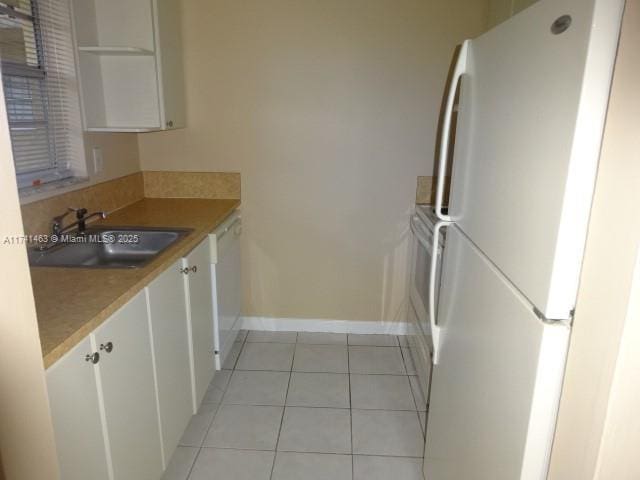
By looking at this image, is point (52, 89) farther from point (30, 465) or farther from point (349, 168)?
point (30, 465)

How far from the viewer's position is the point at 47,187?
6.66 feet

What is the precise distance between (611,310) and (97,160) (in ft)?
7.98

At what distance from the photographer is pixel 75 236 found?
2104mm

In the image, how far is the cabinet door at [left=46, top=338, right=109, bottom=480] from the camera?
3.58ft

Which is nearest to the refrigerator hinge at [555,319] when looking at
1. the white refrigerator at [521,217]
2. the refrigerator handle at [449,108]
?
the white refrigerator at [521,217]

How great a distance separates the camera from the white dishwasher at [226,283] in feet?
7.99

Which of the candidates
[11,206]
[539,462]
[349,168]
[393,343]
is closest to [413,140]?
[349,168]

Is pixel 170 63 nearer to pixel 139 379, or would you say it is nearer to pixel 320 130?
pixel 320 130

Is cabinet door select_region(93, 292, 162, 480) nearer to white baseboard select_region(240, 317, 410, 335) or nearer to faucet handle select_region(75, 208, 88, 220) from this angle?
faucet handle select_region(75, 208, 88, 220)

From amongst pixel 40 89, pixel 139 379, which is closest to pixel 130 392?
pixel 139 379

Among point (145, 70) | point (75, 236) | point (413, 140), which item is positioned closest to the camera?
point (75, 236)

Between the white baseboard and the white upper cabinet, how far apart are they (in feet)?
4.77

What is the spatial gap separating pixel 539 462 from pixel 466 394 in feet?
1.28

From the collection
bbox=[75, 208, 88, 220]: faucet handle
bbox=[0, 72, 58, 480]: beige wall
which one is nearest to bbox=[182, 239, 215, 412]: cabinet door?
bbox=[75, 208, 88, 220]: faucet handle
